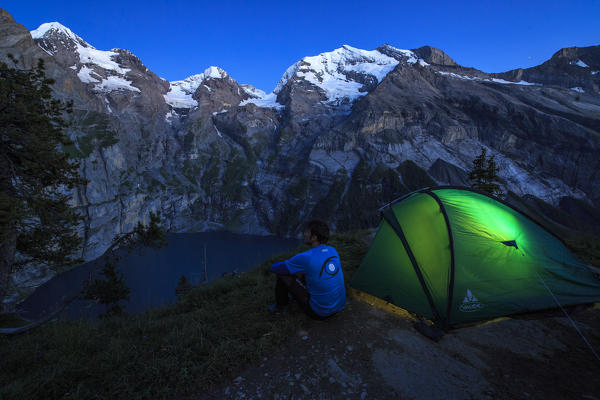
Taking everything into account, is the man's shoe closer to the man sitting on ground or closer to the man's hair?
the man sitting on ground

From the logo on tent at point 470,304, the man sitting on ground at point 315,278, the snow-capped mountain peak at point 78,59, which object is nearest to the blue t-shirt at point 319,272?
the man sitting on ground at point 315,278

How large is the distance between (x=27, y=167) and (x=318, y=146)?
15742 centimetres

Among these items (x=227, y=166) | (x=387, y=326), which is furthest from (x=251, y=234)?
(x=387, y=326)

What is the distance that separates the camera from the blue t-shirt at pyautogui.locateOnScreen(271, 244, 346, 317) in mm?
5145

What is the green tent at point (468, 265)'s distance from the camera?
5727mm

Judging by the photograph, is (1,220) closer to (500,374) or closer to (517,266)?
(500,374)

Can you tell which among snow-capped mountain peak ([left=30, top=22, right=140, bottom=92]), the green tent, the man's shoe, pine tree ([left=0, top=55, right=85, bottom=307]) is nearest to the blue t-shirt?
the man's shoe

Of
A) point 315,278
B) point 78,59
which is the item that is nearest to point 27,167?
point 315,278

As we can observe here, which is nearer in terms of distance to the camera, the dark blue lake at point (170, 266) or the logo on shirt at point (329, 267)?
the logo on shirt at point (329, 267)

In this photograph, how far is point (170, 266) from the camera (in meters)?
91.8

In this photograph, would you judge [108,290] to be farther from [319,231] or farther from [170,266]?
[170,266]

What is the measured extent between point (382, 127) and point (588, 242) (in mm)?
151425

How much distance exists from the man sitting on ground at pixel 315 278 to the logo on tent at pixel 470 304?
2.99m

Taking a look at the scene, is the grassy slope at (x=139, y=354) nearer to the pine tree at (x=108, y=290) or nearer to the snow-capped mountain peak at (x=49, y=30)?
the pine tree at (x=108, y=290)
